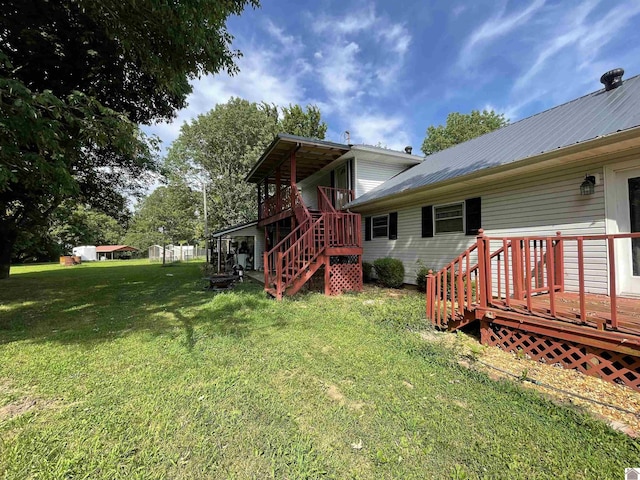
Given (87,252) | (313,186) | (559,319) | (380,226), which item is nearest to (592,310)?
(559,319)

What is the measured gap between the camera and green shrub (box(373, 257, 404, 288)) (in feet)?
29.4

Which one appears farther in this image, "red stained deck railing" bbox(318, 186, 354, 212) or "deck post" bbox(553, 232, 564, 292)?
"red stained deck railing" bbox(318, 186, 354, 212)

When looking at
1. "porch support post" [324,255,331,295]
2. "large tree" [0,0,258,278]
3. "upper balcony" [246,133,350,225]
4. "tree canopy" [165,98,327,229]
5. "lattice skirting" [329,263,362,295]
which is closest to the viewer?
"large tree" [0,0,258,278]

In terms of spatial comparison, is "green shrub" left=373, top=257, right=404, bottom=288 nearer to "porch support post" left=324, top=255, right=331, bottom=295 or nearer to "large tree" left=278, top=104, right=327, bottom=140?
"porch support post" left=324, top=255, right=331, bottom=295

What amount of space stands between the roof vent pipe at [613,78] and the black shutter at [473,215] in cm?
346

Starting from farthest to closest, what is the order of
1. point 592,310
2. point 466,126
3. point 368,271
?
1. point 466,126
2. point 368,271
3. point 592,310

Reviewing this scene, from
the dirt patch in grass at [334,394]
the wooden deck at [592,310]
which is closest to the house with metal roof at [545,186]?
the wooden deck at [592,310]

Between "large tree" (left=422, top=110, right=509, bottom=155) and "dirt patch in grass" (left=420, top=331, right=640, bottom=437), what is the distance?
85.5 feet

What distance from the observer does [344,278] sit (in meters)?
8.42

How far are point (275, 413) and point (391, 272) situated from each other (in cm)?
706

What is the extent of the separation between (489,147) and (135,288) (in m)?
12.2

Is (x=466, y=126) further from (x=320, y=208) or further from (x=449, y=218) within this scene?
(x=449, y=218)

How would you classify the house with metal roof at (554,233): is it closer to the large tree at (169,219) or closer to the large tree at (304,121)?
the large tree at (169,219)

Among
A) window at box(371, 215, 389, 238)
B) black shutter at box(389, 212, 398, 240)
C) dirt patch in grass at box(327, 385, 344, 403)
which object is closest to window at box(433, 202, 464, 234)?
black shutter at box(389, 212, 398, 240)
